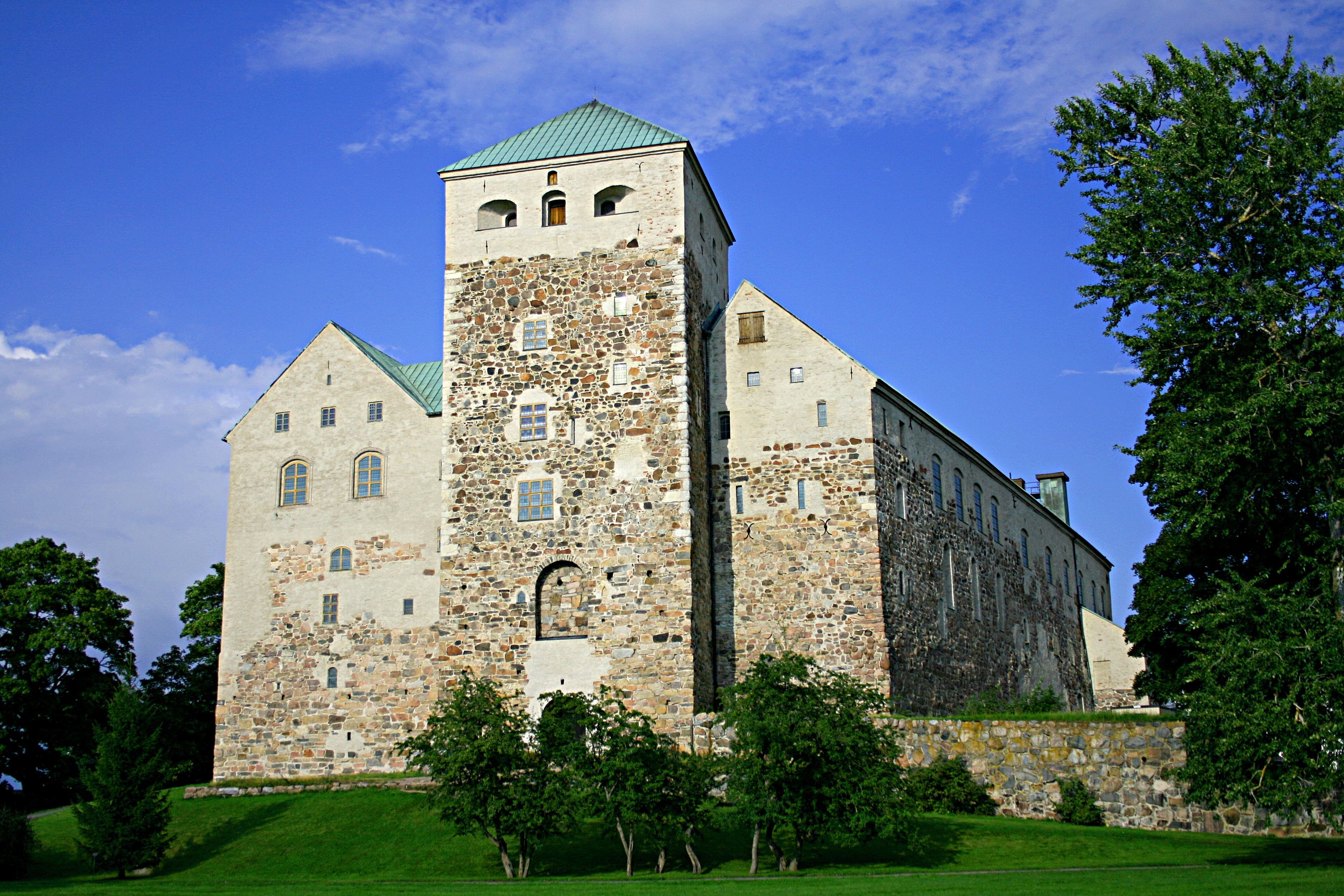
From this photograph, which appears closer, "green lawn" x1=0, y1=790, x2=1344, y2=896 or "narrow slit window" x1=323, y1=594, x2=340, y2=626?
"green lawn" x1=0, y1=790, x2=1344, y2=896

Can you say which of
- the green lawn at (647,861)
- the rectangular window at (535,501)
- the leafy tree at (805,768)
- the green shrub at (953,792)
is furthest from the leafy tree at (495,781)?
the rectangular window at (535,501)

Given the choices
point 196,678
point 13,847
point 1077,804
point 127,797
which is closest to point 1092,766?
point 1077,804

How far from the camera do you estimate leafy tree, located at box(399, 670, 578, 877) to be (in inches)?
943

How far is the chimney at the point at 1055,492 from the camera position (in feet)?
197

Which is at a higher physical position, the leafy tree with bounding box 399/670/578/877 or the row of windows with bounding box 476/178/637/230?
the row of windows with bounding box 476/178/637/230

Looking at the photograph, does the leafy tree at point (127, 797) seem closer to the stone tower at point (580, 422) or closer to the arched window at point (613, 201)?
the stone tower at point (580, 422)

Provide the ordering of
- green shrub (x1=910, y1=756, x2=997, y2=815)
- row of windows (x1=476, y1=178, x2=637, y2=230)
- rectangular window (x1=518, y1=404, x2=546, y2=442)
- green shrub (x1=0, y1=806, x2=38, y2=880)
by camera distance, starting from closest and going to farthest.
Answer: green shrub (x1=0, y1=806, x2=38, y2=880), green shrub (x1=910, y1=756, x2=997, y2=815), rectangular window (x1=518, y1=404, x2=546, y2=442), row of windows (x1=476, y1=178, x2=637, y2=230)

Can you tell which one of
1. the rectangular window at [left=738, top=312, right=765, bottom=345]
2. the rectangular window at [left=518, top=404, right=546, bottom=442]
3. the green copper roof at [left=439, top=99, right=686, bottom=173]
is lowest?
the rectangular window at [left=518, top=404, right=546, bottom=442]

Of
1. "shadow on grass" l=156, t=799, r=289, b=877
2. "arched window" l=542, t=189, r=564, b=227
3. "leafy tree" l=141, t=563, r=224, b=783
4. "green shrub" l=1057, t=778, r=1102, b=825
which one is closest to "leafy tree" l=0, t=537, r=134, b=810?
"leafy tree" l=141, t=563, r=224, b=783

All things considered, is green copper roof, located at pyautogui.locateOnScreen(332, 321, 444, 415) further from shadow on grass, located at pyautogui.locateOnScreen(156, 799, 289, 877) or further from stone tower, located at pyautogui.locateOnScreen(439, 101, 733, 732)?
shadow on grass, located at pyautogui.locateOnScreen(156, 799, 289, 877)

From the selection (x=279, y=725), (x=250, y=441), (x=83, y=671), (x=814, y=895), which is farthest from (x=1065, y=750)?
(x=83, y=671)

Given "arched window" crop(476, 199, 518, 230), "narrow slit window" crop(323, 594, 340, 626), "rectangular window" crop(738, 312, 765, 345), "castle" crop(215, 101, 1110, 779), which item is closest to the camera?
"castle" crop(215, 101, 1110, 779)

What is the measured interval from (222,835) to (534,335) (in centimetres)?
1471

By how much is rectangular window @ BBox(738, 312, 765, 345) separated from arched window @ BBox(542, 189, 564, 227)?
19.0 ft
